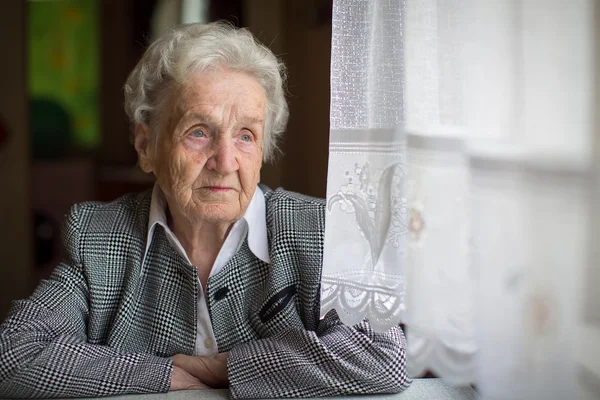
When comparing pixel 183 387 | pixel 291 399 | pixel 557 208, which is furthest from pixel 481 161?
pixel 183 387

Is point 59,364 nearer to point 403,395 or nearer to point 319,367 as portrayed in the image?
point 319,367

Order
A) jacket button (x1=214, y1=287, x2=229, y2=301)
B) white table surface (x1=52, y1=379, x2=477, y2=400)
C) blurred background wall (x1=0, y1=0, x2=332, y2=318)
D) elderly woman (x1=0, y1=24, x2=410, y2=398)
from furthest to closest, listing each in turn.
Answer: blurred background wall (x1=0, y1=0, x2=332, y2=318)
jacket button (x1=214, y1=287, x2=229, y2=301)
elderly woman (x1=0, y1=24, x2=410, y2=398)
white table surface (x1=52, y1=379, x2=477, y2=400)

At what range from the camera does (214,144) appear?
1507mm

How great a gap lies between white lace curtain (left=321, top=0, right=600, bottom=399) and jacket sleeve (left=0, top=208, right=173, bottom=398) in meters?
0.43

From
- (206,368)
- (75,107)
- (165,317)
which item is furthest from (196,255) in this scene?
(75,107)

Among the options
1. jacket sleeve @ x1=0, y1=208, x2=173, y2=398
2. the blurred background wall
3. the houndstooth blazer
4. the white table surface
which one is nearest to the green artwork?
the blurred background wall

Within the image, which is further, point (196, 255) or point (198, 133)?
point (196, 255)

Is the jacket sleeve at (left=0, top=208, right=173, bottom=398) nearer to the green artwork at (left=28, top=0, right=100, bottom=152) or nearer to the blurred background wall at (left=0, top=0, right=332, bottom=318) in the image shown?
the blurred background wall at (left=0, top=0, right=332, bottom=318)

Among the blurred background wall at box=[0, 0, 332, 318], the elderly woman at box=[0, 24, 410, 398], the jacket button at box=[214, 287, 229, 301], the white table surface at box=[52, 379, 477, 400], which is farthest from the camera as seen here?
the blurred background wall at box=[0, 0, 332, 318]

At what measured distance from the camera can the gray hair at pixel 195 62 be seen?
4.98ft

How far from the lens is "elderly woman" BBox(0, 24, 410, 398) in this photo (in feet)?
4.65

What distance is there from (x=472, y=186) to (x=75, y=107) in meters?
3.43

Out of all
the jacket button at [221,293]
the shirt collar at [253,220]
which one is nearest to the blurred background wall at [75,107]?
the shirt collar at [253,220]

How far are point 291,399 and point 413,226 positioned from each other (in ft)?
1.53
